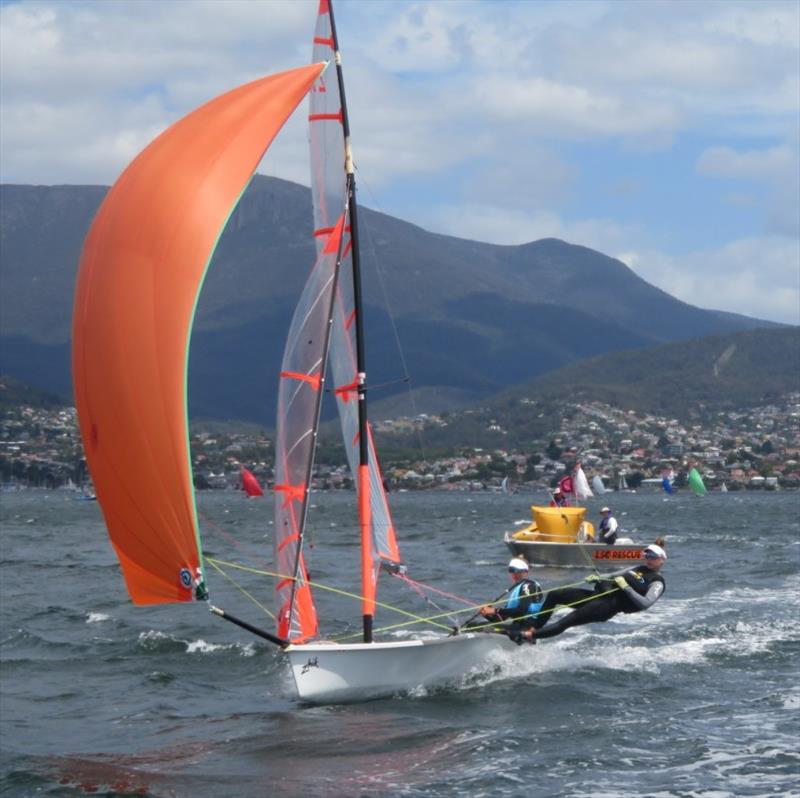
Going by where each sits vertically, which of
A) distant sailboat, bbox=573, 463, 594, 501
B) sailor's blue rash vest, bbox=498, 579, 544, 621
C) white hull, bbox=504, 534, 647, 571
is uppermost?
sailor's blue rash vest, bbox=498, 579, 544, 621

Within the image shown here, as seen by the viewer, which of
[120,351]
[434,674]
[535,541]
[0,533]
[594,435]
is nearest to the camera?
[120,351]

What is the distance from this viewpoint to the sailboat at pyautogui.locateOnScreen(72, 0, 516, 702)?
12.4 m

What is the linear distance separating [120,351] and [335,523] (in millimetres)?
45672

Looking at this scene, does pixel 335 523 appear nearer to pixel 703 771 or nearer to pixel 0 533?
pixel 0 533

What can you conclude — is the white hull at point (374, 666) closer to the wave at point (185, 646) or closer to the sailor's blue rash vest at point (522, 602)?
the sailor's blue rash vest at point (522, 602)

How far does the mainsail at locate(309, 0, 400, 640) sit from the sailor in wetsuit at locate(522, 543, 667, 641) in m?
1.86

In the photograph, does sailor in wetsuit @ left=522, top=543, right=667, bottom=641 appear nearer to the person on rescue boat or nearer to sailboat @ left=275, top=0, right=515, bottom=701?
sailboat @ left=275, top=0, right=515, bottom=701

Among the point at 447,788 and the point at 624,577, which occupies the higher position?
the point at 624,577

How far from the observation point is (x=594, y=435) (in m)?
149

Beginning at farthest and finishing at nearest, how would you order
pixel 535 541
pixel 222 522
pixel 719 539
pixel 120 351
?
1. pixel 222 522
2. pixel 719 539
3. pixel 535 541
4. pixel 120 351

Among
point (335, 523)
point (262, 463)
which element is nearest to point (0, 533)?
point (335, 523)

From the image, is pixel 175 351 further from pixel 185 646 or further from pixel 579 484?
pixel 579 484

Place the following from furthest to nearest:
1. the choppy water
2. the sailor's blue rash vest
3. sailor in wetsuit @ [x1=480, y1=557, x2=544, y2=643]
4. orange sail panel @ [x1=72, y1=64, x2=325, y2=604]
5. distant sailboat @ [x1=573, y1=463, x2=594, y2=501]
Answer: distant sailboat @ [x1=573, y1=463, x2=594, y2=501], the sailor's blue rash vest, sailor in wetsuit @ [x1=480, y1=557, x2=544, y2=643], orange sail panel @ [x1=72, y1=64, x2=325, y2=604], the choppy water

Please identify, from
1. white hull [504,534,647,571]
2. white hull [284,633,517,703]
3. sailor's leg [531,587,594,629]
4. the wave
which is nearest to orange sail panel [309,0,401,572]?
white hull [284,633,517,703]
